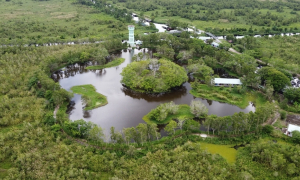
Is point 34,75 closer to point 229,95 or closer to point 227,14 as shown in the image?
point 229,95

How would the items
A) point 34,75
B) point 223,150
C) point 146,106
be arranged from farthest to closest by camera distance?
point 34,75 < point 146,106 < point 223,150

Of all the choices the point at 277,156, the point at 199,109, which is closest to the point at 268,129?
the point at 277,156

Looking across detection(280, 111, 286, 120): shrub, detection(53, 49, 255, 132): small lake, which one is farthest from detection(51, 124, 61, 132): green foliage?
detection(280, 111, 286, 120): shrub

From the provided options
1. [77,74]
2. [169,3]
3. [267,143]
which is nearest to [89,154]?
[267,143]

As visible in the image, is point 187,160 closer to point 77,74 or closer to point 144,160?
point 144,160

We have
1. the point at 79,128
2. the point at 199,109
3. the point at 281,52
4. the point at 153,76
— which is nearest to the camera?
the point at 79,128

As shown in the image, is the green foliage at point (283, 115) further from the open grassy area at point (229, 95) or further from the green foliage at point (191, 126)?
the green foliage at point (191, 126)
